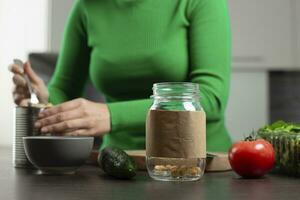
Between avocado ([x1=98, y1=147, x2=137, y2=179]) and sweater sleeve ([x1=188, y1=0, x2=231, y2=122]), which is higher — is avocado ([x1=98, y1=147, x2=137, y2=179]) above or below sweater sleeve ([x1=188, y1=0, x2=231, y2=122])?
below

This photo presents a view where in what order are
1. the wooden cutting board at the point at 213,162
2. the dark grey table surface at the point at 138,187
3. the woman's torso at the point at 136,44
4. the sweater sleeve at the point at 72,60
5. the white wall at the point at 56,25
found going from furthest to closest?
the white wall at the point at 56,25 < the sweater sleeve at the point at 72,60 < the woman's torso at the point at 136,44 < the wooden cutting board at the point at 213,162 < the dark grey table surface at the point at 138,187

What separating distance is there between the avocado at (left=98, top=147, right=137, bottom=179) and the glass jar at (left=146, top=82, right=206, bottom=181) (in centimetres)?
3

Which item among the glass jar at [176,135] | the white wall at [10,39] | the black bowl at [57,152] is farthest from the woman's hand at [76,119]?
the white wall at [10,39]

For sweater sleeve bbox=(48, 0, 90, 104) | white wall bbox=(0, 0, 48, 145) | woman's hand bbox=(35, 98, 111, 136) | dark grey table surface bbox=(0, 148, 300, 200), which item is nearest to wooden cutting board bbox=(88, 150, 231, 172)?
dark grey table surface bbox=(0, 148, 300, 200)

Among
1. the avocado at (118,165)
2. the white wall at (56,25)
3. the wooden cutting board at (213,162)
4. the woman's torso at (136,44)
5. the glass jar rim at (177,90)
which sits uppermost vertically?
the white wall at (56,25)

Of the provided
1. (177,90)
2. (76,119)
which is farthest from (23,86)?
(177,90)

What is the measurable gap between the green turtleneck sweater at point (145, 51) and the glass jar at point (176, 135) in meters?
0.30

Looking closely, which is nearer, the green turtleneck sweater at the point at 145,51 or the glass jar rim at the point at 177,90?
the glass jar rim at the point at 177,90

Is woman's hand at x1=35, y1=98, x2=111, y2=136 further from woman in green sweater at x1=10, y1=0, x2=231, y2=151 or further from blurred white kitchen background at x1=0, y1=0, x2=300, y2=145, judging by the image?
blurred white kitchen background at x1=0, y1=0, x2=300, y2=145

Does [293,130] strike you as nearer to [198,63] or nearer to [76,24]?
[198,63]

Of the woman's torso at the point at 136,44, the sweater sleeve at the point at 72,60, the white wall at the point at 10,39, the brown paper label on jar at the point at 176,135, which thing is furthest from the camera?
the white wall at the point at 10,39

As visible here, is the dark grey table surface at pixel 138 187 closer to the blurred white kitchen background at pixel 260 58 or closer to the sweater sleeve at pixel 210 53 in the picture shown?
the sweater sleeve at pixel 210 53

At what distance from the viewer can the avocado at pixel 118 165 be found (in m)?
0.71

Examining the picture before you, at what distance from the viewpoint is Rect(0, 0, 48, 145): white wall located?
2.56m
